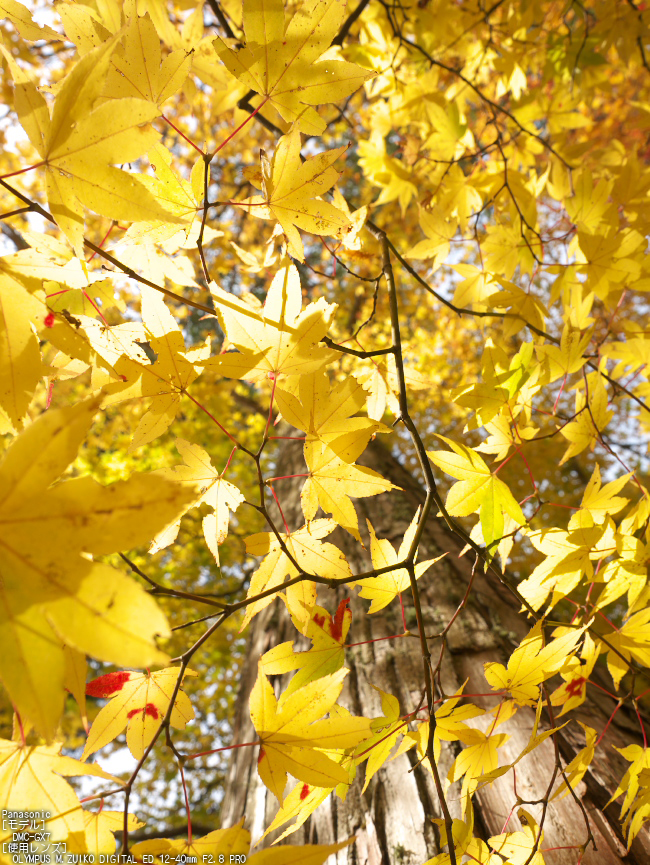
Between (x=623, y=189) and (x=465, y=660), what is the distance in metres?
1.09

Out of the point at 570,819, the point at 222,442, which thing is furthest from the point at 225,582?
the point at 570,819

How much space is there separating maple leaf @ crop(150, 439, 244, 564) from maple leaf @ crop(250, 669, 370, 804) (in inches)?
7.3

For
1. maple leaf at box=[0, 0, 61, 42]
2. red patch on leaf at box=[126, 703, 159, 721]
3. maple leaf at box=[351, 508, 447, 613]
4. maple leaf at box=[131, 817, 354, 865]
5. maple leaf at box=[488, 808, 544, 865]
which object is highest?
maple leaf at box=[0, 0, 61, 42]

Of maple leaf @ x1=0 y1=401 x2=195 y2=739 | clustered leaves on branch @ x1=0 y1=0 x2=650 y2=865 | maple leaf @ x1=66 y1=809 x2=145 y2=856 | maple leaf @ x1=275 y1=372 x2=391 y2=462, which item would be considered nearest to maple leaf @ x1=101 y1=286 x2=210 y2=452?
clustered leaves on branch @ x1=0 y1=0 x2=650 y2=865

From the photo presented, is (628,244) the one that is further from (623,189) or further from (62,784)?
(62,784)

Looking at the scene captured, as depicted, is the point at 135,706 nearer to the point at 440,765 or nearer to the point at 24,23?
the point at 440,765

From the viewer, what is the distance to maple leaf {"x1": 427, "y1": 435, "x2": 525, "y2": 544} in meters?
0.56

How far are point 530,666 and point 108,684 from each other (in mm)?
478

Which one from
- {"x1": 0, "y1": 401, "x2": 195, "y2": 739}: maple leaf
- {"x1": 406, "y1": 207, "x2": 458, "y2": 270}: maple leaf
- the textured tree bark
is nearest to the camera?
{"x1": 0, "y1": 401, "x2": 195, "y2": 739}: maple leaf

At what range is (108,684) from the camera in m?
0.56

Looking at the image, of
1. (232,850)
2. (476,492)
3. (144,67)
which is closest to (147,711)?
(232,850)

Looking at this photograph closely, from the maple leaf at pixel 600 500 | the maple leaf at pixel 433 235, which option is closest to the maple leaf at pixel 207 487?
the maple leaf at pixel 600 500

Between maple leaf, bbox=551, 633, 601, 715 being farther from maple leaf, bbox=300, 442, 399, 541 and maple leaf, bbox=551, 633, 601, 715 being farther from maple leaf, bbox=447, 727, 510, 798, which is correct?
maple leaf, bbox=300, 442, 399, 541

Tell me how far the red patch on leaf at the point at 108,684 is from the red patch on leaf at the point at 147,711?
3cm
